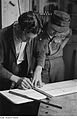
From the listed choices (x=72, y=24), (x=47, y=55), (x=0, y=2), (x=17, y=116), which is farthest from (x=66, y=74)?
(x=0, y=2)

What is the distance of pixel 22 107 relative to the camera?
0.87m

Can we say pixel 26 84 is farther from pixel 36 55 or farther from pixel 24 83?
pixel 36 55

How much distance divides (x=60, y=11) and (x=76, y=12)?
0.12 m

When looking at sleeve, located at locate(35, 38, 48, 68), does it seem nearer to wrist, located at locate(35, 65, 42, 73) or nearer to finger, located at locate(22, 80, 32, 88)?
wrist, located at locate(35, 65, 42, 73)

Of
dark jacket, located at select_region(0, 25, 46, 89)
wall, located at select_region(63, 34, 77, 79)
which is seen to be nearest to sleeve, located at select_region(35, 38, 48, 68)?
dark jacket, located at select_region(0, 25, 46, 89)

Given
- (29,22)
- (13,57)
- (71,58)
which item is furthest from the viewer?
(71,58)

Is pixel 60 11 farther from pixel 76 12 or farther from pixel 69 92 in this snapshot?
pixel 69 92

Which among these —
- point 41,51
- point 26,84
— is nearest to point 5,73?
point 26,84

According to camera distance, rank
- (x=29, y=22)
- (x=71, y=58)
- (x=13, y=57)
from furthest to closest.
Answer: (x=71, y=58)
(x=13, y=57)
(x=29, y=22)

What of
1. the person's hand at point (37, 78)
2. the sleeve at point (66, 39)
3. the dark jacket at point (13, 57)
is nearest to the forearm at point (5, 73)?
the dark jacket at point (13, 57)

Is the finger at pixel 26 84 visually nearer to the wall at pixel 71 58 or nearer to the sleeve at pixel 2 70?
the sleeve at pixel 2 70

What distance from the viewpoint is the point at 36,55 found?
1.09 m

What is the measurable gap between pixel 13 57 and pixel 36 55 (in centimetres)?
15

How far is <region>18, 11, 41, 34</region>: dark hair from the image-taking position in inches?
35.3
